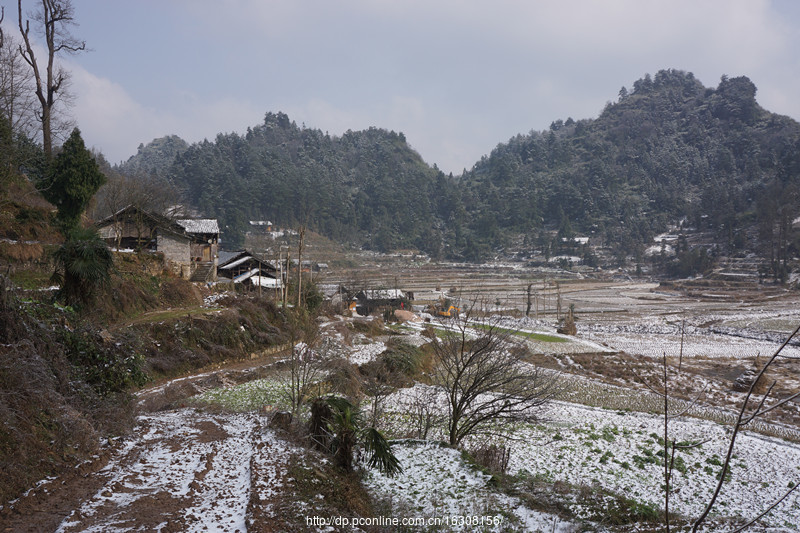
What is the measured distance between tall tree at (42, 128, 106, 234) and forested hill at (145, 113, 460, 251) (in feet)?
211

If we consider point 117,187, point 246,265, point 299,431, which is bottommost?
point 299,431

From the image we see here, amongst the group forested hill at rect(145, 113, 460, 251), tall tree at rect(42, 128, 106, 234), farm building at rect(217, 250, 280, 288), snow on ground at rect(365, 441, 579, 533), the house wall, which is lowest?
snow on ground at rect(365, 441, 579, 533)

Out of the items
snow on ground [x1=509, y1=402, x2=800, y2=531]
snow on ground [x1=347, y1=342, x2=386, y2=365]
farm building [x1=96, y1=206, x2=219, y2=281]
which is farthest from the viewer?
farm building [x1=96, y1=206, x2=219, y2=281]

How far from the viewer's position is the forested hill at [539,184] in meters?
109

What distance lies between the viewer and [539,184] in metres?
165

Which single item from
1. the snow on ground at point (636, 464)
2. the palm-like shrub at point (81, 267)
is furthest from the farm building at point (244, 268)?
the snow on ground at point (636, 464)

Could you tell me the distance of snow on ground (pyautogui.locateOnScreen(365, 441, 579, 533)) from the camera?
21.6 feet

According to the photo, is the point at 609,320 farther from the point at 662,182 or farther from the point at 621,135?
the point at 621,135

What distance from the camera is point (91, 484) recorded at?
5.75 meters

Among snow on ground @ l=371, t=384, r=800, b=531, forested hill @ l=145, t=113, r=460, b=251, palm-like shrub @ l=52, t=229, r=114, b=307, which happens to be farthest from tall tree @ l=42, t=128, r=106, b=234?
forested hill @ l=145, t=113, r=460, b=251

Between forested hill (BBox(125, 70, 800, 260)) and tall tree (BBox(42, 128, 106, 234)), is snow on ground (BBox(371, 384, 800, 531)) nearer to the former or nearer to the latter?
tall tree (BBox(42, 128, 106, 234))

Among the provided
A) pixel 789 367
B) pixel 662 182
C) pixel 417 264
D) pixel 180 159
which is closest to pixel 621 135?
pixel 662 182

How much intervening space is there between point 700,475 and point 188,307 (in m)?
19.2

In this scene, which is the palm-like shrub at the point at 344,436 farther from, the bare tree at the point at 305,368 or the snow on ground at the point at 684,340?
the snow on ground at the point at 684,340
